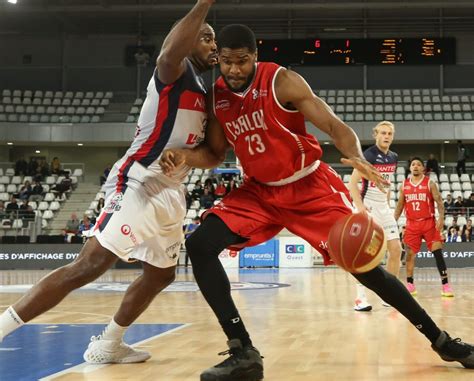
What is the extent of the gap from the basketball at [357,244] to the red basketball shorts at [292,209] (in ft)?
0.72

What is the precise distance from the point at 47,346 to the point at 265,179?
210 centimetres

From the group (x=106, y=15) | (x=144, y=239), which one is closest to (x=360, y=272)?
(x=144, y=239)

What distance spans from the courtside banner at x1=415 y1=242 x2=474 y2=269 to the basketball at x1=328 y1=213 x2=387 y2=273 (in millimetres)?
16338

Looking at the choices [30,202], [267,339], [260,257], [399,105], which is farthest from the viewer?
[399,105]

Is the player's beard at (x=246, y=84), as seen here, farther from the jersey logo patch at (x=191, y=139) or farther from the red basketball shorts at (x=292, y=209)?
the red basketball shorts at (x=292, y=209)

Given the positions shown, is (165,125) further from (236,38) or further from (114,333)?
(114,333)

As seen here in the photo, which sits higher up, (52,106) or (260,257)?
(52,106)

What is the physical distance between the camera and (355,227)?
390 cm

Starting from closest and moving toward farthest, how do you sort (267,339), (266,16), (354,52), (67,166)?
(267,339)
(354,52)
(266,16)
(67,166)

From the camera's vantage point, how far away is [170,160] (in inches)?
160

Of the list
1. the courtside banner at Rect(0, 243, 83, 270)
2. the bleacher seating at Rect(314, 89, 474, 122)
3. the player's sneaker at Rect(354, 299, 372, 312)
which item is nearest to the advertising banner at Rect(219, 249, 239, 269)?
the courtside banner at Rect(0, 243, 83, 270)

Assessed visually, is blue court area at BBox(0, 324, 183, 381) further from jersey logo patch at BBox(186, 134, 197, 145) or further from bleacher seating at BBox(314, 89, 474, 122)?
bleacher seating at BBox(314, 89, 474, 122)

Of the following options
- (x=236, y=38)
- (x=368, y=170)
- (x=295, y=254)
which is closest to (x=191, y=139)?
(x=236, y=38)

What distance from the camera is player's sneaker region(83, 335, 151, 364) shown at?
449cm
